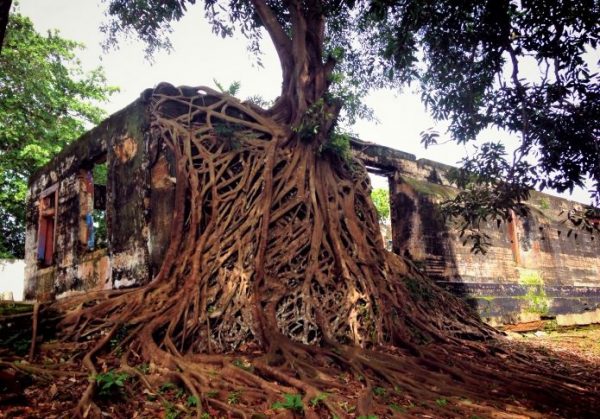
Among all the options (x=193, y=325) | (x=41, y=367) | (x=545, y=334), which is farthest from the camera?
(x=545, y=334)

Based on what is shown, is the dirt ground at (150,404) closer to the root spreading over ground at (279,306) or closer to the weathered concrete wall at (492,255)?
the root spreading over ground at (279,306)

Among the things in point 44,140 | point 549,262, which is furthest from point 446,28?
point 44,140

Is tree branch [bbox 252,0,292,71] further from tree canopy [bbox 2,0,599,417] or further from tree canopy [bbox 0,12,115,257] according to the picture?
tree canopy [bbox 0,12,115,257]

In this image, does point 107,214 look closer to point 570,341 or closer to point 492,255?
point 492,255

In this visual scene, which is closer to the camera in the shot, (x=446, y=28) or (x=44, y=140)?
(x=446, y=28)

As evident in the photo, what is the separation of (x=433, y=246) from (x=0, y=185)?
11.3 metres

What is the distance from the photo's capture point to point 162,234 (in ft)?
19.0

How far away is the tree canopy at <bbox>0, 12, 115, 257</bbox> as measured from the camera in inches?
480

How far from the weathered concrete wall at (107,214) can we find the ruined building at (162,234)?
2cm

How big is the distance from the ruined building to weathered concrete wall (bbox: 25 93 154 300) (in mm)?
16

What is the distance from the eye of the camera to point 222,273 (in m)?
5.23

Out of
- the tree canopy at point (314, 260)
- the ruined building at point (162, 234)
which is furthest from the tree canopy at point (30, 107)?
the tree canopy at point (314, 260)

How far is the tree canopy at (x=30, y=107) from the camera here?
1220 cm

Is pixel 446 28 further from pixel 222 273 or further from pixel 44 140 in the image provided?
pixel 44 140
